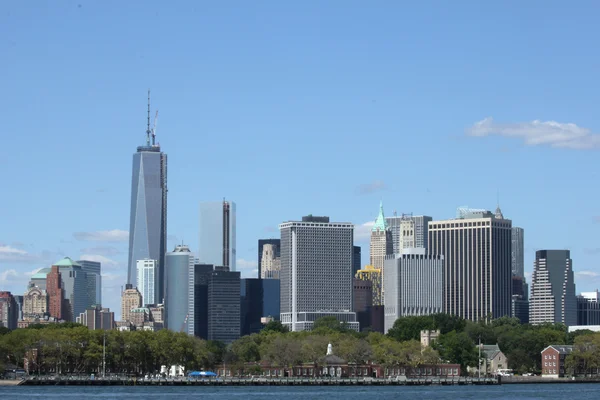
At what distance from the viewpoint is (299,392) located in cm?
15075

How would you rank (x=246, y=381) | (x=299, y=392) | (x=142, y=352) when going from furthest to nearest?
(x=142, y=352), (x=246, y=381), (x=299, y=392)

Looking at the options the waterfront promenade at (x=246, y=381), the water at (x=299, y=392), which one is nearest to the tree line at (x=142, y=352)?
the waterfront promenade at (x=246, y=381)

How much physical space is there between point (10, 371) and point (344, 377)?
4444 centimetres

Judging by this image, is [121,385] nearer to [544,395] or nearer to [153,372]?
[153,372]

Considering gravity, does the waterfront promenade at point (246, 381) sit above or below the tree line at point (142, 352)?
below

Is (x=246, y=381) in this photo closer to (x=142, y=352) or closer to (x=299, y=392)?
(x=142, y=352)

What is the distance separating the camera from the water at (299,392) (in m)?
139

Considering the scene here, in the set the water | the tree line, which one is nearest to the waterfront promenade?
the water

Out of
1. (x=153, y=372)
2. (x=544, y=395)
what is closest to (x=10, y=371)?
(x=153, y=372)

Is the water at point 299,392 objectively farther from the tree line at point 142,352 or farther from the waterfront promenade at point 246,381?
the tree line at point 142,352

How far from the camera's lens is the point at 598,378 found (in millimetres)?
196750

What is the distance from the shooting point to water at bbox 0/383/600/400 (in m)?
139

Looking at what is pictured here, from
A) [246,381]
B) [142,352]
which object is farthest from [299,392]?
[142,352]

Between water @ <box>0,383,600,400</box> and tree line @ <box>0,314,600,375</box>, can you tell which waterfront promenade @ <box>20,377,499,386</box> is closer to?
water @ <box>0,383,600,400</box>
